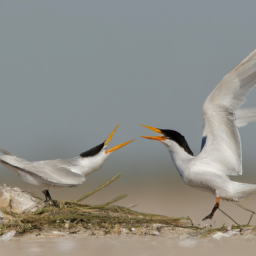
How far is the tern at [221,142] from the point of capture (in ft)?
21.2

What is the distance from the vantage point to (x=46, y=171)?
298 inches

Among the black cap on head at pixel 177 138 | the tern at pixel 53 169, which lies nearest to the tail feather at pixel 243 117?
the black cap on head at pixel 177 138

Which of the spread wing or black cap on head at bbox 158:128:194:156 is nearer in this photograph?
the spread wing

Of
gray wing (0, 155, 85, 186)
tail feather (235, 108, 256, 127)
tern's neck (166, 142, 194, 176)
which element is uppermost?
tail feather (235, 108, 256, 127)

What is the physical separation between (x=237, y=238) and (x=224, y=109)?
→ 62.7 inches

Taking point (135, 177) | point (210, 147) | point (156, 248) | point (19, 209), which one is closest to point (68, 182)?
Result: point (19, 209)

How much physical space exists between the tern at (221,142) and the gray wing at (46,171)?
4.79ft

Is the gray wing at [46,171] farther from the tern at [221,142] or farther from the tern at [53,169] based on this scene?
the tern at [221,142]

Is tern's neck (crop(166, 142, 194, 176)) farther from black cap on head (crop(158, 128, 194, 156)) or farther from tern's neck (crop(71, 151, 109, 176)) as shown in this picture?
tern's neck (crop(71, 151, 109, 176))

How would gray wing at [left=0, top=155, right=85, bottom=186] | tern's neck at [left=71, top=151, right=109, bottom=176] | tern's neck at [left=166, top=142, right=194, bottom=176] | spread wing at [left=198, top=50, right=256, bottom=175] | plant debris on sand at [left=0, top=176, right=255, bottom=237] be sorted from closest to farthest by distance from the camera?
plant debris on sand at [left=0, top=176, right=255, bottom=237] → spread wing at [left=198, top=50, right=256, bottom=175] → tern's neck at [left=166, top=142, right=194, bottom=176] → gray wing at [left=0, top=155, right=85, bottom=186] → tern's neck at [left=71, top=151, right=109, bottom=176]

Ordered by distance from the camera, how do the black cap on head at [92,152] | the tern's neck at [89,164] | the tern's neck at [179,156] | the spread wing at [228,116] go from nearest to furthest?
the spread wing at [228,116]
the tern's neck at [179,156]
the tern's neck at [89,164]
the black cap on head at [92,152]

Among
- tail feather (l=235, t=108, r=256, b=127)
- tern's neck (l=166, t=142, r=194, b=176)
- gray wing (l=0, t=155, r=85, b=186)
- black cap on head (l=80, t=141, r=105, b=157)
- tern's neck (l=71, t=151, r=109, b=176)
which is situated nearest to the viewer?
tern's neck (l=166, t=142, r=194, b=176)

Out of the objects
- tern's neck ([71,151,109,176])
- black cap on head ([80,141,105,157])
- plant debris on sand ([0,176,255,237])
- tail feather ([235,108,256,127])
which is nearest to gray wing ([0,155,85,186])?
tern's neck ([71,151,109,176])

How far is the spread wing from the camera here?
6.42m
